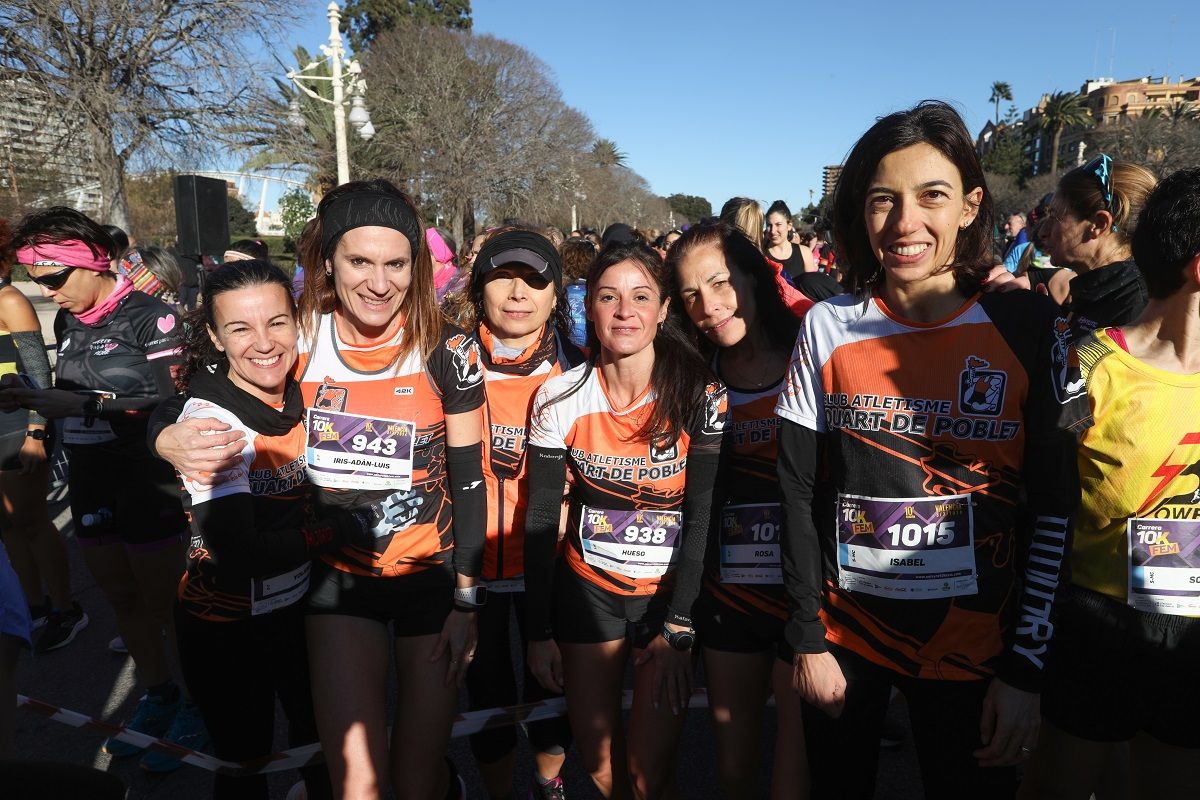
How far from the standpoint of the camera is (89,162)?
17422 millimetres

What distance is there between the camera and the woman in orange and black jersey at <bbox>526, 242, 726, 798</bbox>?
2.40 m

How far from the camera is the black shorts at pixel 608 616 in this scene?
8.11 ft

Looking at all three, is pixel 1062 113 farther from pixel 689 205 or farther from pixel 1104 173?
pixel 1104 173

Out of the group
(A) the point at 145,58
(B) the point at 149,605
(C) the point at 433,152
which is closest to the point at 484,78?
(C) the point at 433,152

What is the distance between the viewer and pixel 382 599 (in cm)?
245

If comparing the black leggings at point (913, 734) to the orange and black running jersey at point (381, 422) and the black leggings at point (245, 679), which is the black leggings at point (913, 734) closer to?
the orange and black running jersey at point (381, 422)

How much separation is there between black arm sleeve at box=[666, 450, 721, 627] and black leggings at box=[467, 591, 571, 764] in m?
0.64

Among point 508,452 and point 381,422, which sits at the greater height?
point 381,422

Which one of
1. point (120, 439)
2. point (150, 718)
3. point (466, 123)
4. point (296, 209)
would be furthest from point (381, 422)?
point (296, 209)

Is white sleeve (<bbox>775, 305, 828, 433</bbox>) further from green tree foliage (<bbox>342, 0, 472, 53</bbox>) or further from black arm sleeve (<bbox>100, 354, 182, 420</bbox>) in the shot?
green tree foliage (<bbox>342, 0, 472, 53</bbox>)

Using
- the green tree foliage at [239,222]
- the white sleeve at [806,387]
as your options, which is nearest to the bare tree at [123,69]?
the white sleeve at [806,387]

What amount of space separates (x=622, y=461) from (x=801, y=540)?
669mm

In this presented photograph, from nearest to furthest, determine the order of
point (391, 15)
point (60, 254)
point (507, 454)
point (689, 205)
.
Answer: point (507, 454) → point (60, 254) → point (391, 15) → point (689, 205)

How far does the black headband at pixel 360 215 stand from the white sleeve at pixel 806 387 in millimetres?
1356
